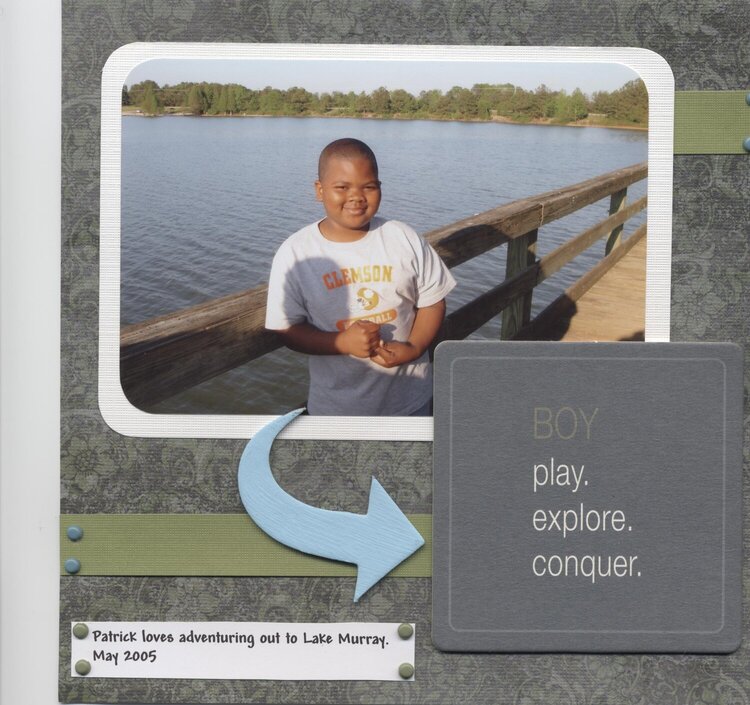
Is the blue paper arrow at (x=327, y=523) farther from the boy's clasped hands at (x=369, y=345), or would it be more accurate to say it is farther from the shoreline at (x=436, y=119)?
the shoreline at (x=436, y=119)

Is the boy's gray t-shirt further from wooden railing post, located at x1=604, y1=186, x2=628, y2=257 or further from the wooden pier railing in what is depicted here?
wooden railing post, located at x1=604, y1=186, x2=628, y2=257

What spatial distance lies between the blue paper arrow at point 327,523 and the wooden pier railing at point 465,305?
5.5 inches

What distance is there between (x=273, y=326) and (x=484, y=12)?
0.56 meters

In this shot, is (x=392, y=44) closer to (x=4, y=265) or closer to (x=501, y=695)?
(x=4, y=265)

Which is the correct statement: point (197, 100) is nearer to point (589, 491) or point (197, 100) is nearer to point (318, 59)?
point (318, 59)

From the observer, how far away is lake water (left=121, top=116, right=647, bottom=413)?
1.23 meters

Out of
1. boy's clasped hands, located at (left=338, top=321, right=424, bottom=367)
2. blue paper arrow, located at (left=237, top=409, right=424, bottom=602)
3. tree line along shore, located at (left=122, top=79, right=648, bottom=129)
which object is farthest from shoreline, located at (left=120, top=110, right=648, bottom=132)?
blue paper arrow, located at (left=237, top=409, right=424, bottom=602)

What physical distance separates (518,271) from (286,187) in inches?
14.3

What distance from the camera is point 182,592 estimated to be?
1.27m

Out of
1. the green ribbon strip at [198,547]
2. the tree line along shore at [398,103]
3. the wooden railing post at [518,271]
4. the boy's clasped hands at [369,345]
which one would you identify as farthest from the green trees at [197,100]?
the green ribbon strip at [198,547]

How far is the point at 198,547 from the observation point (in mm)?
1268

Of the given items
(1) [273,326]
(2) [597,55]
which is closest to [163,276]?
(1) [273,326]

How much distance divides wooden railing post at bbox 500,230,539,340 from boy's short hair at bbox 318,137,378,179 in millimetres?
234

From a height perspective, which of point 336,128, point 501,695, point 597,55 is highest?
point 597,55
